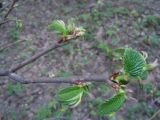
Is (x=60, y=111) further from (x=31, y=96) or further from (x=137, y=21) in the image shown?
(x=137, y=21)

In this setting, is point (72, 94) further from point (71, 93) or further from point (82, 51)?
point (82, 51)

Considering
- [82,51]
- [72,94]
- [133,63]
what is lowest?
[82,51]

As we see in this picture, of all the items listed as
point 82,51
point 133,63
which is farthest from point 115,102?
point 82,51

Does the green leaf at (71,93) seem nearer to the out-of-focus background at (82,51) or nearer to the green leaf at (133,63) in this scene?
the green leaf at (133,63)

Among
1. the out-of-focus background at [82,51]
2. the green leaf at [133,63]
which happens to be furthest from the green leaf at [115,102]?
the out-of-focus background at [82,51]

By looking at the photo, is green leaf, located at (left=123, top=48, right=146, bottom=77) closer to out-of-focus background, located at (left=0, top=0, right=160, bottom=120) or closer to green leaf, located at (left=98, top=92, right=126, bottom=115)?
green leaf, located at (left=98, top=92, right=126, bottom=115)

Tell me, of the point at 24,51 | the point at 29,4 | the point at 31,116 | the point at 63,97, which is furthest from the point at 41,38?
the point at 63,97
